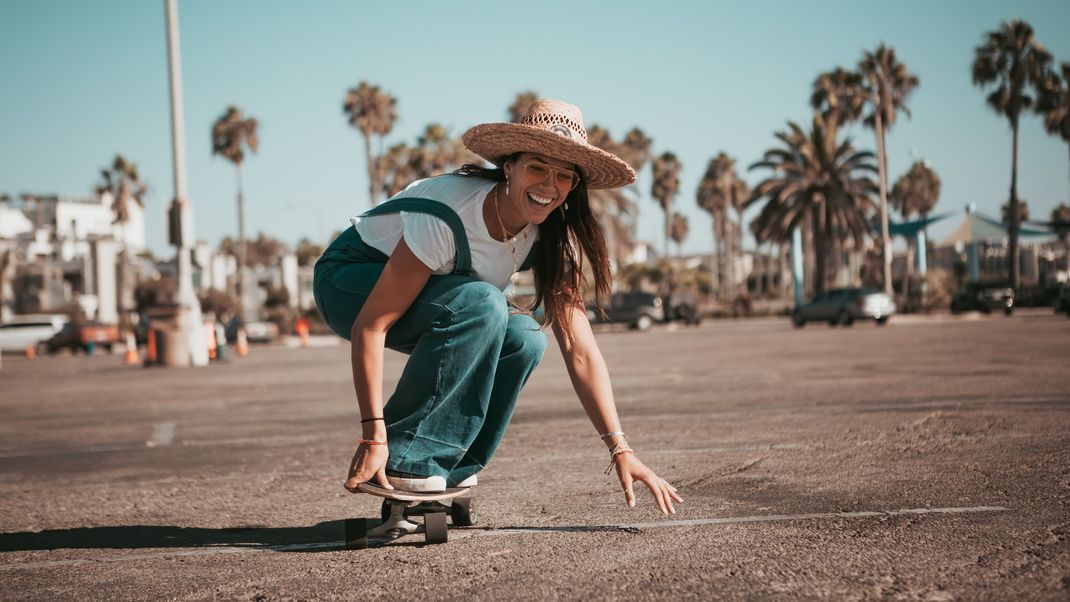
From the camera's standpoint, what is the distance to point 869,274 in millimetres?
72750

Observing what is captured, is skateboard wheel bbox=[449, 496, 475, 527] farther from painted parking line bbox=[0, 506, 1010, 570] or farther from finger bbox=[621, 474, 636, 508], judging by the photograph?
finger bbox=[621, 474, 636, 508]

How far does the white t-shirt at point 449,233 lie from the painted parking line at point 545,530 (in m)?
0.82

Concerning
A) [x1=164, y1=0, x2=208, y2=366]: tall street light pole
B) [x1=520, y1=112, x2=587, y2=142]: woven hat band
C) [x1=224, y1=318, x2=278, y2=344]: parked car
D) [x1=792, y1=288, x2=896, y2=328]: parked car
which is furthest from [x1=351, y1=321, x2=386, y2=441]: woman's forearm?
[x1=224, y1=318, x2=278, y2=344]: parked car

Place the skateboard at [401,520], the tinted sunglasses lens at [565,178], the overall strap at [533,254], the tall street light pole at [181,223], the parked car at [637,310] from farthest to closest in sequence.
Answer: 1. the parked car at [637,310]
2. the tall street light pole at [181,223]
3. the overall strap at [533,254]
4. the tinted sunglasses lens at [565,178]
5. the skateboard at [401,520]

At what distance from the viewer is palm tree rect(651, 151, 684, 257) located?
79.8 metres

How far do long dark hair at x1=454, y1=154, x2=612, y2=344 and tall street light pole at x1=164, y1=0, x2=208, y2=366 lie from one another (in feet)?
53.0

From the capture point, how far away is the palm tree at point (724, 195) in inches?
3278

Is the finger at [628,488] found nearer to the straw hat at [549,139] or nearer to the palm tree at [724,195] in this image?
the straw hat at [549,139]

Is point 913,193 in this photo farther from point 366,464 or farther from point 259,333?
point 366,464

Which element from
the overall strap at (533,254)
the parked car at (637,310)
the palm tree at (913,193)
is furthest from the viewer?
the palm tree at (913,193)

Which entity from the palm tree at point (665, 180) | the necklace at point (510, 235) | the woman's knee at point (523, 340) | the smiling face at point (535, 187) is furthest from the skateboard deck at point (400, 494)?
the palm tree at point (665, 180)

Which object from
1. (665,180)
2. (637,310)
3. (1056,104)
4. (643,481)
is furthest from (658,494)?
(665,180)

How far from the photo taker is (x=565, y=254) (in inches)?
136

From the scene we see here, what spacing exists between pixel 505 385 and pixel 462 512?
44cm
